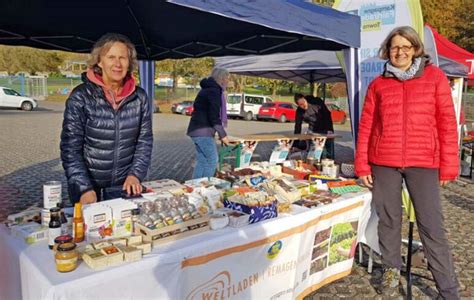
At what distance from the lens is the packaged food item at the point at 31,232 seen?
184cm

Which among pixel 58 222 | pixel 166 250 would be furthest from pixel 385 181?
pixel 58 222

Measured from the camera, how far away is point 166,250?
6.06ft

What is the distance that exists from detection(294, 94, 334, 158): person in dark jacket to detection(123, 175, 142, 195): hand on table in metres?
5.50

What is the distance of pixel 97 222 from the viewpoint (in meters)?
1.90

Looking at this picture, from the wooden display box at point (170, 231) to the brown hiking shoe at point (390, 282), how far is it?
1682 millimetres

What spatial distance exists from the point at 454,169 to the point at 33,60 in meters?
42.4

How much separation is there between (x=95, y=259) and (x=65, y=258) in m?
0.11

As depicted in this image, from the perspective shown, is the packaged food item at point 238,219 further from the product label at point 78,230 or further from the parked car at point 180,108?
the parked car at point 180,108

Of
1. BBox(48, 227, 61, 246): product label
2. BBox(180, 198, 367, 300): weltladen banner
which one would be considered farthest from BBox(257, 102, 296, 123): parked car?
BBox(48, 227, 61, 246): product label

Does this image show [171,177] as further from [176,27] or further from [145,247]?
[145,247]

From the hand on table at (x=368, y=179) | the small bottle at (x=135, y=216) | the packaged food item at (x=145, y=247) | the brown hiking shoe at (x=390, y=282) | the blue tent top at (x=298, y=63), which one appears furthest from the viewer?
the blue tent top at (x=298, y=63)

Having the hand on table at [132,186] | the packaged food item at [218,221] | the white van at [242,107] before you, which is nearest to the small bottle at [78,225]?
the hand on table at [132,186]

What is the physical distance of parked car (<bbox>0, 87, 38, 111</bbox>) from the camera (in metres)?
21.0

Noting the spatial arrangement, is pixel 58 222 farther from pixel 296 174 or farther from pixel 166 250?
pixel 296 174
